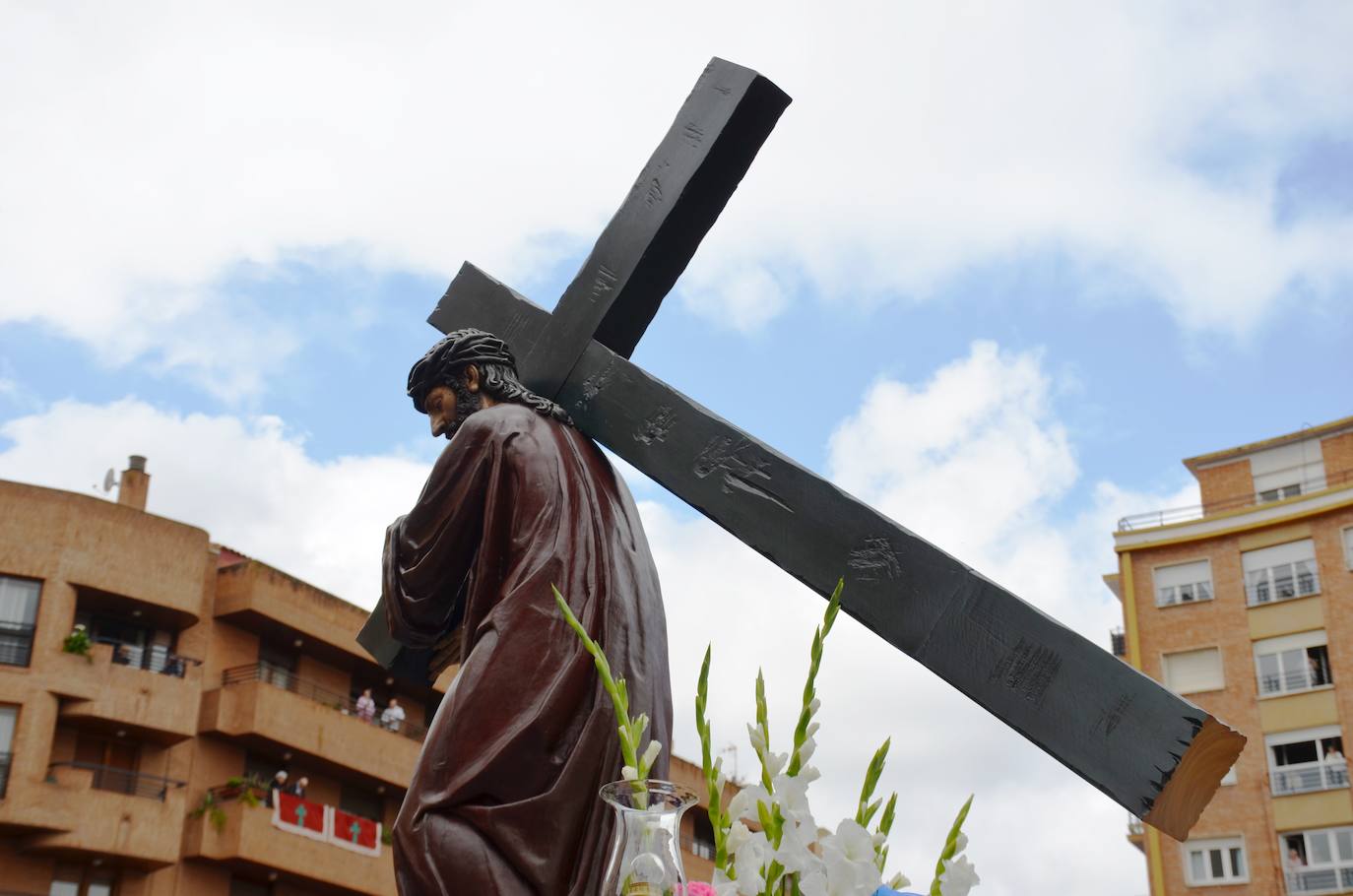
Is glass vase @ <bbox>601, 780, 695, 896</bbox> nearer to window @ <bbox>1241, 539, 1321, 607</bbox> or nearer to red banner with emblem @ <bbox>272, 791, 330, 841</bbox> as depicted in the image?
red banner with emblem @ <bbox>272, 791, 330, 841</bbox>

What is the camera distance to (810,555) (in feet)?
14.3

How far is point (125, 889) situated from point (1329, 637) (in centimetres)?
2825

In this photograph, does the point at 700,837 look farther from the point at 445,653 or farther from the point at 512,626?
the point at 512,626

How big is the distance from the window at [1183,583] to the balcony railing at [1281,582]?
1.03 meters

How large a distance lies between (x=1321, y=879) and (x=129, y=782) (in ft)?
88.0

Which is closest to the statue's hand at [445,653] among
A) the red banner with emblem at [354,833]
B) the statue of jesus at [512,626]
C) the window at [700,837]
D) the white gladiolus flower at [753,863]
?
the statue of jesus at [512,626]

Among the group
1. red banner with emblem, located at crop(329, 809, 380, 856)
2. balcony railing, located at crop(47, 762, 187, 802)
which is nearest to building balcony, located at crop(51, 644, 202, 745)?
balcony railing, located at crop(47, 762, 187, 802)

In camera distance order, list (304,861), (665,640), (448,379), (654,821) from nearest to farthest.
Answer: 1. (654,821)
2. (665,640)
3. (448,379)
4. (304,861)

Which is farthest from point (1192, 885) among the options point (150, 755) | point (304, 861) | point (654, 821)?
point (654, 821)

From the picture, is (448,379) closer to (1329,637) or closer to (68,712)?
(68,712)

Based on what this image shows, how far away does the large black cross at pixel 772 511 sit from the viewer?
12.4 ft

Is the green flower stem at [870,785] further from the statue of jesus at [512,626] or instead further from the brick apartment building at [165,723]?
the brick apartment building at [165,723]

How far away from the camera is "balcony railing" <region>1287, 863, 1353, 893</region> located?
33875 millimetres

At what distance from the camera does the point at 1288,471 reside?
1558 inches
